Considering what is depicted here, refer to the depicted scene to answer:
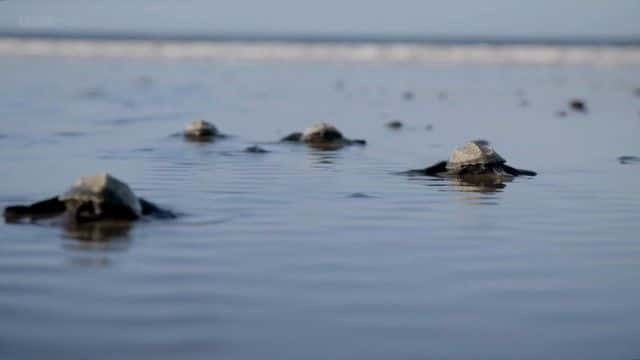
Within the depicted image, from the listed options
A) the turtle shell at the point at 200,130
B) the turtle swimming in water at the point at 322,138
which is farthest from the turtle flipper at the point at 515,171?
the turtle shell at the point at 200,130

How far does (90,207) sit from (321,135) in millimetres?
7758

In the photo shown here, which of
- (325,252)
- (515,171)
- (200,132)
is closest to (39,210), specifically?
(325,252)

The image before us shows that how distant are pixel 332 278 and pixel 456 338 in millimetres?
1356

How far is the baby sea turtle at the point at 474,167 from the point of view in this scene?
1182 centimetres

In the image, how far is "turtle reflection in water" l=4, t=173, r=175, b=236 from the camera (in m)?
8.07

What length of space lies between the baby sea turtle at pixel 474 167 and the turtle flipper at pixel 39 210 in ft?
14.8

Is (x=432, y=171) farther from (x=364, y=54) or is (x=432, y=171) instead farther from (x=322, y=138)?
(x=364, y=54)

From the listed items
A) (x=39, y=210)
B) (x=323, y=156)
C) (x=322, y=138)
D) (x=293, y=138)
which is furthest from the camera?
(x=293, y=138)

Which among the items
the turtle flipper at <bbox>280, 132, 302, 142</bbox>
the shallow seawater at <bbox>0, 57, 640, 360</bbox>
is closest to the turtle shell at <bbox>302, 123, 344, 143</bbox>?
the turtle flipper at <bbox>280, 132, 302, 142</bbox>

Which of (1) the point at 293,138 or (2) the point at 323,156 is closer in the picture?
(2) the point at 323,156

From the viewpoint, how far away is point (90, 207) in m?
8.18

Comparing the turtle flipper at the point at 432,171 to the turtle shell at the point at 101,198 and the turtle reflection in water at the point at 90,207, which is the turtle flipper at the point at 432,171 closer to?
the turtle reflection in water at the point at 90,207

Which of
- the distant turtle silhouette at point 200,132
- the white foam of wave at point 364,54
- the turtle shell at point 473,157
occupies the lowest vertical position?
the turtle shell at point 473,157

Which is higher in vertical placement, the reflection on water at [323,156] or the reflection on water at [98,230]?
the reflection on water at [323,156]
